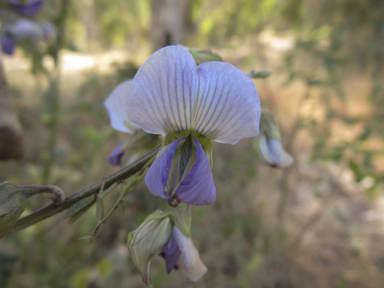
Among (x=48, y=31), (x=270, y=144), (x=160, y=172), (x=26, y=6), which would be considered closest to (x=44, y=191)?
(x=160, y=172)

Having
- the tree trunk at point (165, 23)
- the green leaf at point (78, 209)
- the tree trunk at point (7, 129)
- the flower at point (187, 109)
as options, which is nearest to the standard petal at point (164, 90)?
the flower at point (187, 109)

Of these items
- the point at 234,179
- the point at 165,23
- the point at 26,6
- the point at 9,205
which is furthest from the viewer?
the point at 234,179

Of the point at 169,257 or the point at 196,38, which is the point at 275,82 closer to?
the point at 196,38

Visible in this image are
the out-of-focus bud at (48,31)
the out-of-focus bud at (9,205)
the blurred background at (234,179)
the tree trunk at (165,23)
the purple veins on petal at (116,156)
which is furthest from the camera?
the tree trunk at (165,23)

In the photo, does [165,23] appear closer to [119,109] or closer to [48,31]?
[48,31]

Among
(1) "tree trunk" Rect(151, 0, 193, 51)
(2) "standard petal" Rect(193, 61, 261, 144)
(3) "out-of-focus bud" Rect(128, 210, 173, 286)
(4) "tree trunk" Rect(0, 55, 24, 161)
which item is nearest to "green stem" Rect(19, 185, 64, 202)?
(3) "out-of-focus bud" Rect(128, 210, 173, 286)

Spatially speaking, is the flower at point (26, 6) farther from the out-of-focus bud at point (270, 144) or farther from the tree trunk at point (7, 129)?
the out-of-focus bud at point (270, 144)

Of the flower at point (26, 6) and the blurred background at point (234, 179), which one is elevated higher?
the flower at point (26, 6)
